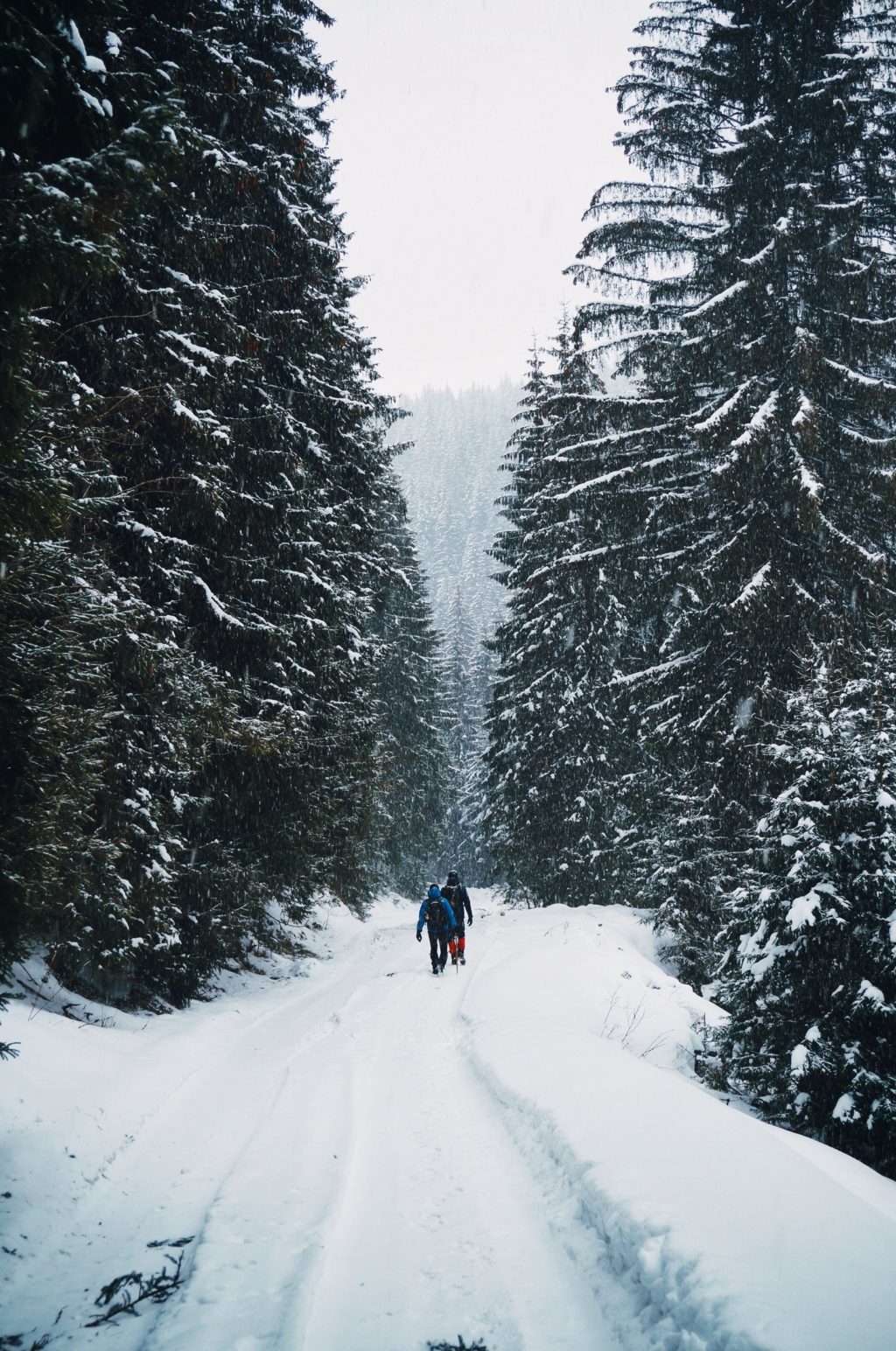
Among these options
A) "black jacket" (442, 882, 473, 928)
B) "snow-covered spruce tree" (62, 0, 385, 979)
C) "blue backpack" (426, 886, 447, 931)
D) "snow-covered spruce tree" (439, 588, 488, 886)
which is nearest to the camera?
"snow-covered spruce tree" (62, 0, 385, 979)

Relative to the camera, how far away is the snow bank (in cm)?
273

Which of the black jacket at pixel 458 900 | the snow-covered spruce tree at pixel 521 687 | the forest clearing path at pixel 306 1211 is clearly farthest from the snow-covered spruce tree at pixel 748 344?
the forest clearing path at pixel 306 1211

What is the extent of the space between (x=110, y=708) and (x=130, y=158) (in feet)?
14.7

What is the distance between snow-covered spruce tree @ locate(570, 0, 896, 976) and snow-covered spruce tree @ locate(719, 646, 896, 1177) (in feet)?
13.4

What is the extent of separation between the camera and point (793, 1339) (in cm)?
252

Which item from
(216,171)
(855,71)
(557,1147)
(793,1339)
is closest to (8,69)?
(216,171)

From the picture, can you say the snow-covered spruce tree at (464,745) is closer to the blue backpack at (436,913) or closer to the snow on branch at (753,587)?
the blue backpack at (436,913)

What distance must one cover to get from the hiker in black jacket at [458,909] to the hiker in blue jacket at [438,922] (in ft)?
0.85

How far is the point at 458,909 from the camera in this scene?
552 inches

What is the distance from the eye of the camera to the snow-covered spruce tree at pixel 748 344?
11.0m

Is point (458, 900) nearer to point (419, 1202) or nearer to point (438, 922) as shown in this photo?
point (438, 922)

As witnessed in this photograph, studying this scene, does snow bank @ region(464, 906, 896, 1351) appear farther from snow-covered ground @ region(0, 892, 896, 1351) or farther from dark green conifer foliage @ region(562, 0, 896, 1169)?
dark green conifer foliage @ region(562, 0, 896, 1169)

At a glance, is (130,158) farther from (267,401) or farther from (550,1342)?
(267,401)

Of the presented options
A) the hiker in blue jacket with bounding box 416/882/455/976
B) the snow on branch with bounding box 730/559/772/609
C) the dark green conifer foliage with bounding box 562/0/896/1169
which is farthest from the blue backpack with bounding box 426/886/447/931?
the snow on branch with bounding box 730/559/772/609
